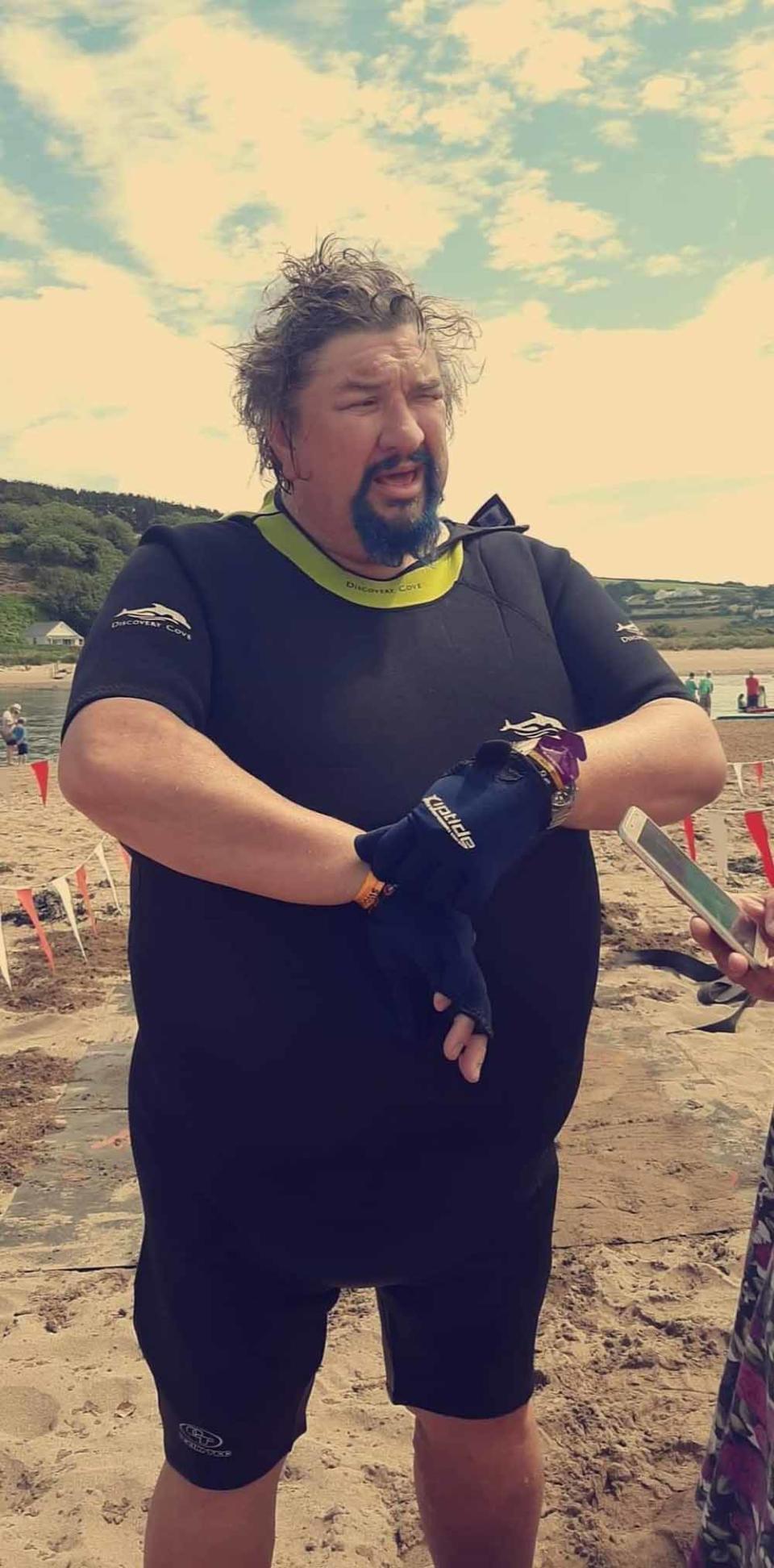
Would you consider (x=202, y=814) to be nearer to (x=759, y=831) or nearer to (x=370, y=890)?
(x=370, y=890)

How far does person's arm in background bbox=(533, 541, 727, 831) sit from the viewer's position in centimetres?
165

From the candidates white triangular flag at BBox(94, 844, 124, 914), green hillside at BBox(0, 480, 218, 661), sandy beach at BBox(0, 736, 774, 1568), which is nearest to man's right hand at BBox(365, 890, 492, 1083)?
sandy beach at BBox(0, 736, 774, 1568)

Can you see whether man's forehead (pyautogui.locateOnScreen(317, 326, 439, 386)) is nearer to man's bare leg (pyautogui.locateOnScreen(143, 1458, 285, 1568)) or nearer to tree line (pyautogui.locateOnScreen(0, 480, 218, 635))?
man's bare leg (pyautogui.locateOnScreen(143, 1458, 285, 1568))

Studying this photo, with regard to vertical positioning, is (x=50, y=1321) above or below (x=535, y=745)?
below

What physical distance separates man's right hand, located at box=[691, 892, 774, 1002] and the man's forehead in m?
1.03

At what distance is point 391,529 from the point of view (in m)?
1.74

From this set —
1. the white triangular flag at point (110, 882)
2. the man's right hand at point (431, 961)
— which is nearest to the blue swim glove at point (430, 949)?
the man's right hand at point (431, 961)

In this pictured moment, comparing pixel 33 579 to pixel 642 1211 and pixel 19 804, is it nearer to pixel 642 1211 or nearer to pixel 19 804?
pixel 19 804

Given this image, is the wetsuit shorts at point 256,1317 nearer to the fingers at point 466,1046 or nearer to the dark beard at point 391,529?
the fingers at point 466,1046

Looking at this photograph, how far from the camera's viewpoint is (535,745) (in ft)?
5.04

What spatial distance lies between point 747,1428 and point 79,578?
329ft

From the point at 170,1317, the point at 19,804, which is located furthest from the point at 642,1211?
the point at 19,804

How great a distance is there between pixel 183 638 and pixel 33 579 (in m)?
102

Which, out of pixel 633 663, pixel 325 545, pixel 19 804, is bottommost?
pixel 19 804
